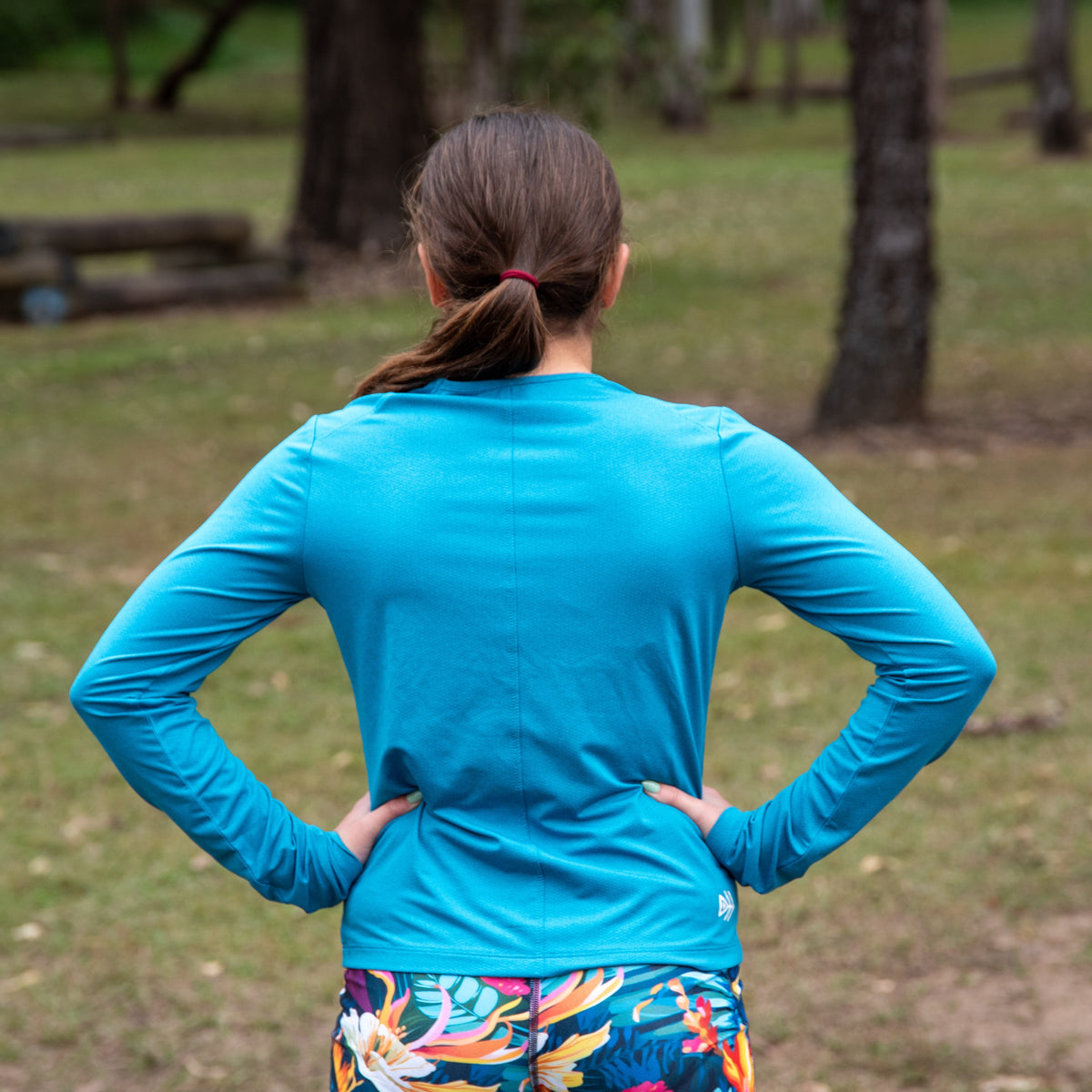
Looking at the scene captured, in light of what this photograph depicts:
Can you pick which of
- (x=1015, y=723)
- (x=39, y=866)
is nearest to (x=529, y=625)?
(x=39, y=866)

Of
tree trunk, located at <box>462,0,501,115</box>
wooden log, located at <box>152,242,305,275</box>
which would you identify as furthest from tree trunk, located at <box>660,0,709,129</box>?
wooden log, located at <box>152,242,305,275</box>

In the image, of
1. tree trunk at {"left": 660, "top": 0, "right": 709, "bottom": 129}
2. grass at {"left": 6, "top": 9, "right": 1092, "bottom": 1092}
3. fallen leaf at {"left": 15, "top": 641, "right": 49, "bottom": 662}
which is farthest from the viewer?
tree trunk at {"left": 660, "top": 0, "right": 709, "bottom": 129}

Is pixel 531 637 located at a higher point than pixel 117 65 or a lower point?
higher

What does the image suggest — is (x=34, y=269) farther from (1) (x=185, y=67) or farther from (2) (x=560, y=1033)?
(1) (x=185, y=67)

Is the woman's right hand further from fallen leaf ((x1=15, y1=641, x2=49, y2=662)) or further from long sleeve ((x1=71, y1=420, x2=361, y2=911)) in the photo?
fallen leaf ((x1=15, y1=641, x2=49, y2=662))

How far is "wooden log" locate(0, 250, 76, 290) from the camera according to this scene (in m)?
14.2

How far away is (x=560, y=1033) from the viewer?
165 cm

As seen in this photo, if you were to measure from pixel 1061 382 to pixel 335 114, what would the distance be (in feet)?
29.5

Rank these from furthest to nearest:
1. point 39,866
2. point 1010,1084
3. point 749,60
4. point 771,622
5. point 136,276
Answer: point 749,60, point 136,276, point 771,622, point 39,866, point 1010,1084

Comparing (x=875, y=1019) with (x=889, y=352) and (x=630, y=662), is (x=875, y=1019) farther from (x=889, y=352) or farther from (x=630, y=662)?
(x=889, y=352)

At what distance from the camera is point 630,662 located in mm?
1676

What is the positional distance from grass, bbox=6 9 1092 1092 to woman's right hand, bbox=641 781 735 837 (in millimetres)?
692

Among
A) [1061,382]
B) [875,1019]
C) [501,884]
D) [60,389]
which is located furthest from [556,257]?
[60,389]

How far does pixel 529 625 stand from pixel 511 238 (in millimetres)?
427
